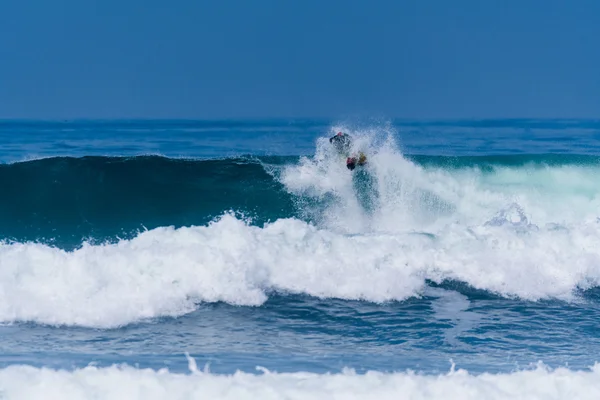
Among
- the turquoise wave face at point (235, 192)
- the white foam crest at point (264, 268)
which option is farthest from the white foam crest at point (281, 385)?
the turquoise wave face at point (235, 192)

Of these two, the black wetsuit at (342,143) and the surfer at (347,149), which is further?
the black wetsuit at (342,143)

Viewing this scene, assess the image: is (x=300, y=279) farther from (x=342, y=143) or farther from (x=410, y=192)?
(x=342, y=143)

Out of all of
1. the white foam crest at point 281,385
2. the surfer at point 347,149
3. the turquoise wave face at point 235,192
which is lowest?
the white foam crest at point 281,385

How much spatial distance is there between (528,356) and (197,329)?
3493 millimetres

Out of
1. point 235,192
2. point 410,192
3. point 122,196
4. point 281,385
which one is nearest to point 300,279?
point 281,385

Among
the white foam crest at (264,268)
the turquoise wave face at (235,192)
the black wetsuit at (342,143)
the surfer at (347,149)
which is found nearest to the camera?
the white foam crest at (264,268)

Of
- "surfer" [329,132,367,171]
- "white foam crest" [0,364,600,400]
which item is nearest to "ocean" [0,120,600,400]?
"white foam crest" [0,364,600,400]

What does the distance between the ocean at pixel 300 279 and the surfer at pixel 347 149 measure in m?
0.17

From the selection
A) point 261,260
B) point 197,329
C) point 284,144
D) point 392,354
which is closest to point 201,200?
point 261,260

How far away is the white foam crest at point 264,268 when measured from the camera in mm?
8695

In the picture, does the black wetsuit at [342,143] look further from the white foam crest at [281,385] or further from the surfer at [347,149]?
the white foam crest at [281,385]

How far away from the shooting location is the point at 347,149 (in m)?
15.7

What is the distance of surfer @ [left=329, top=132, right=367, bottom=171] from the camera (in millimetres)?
15312

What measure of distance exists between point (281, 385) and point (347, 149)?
410 inches
